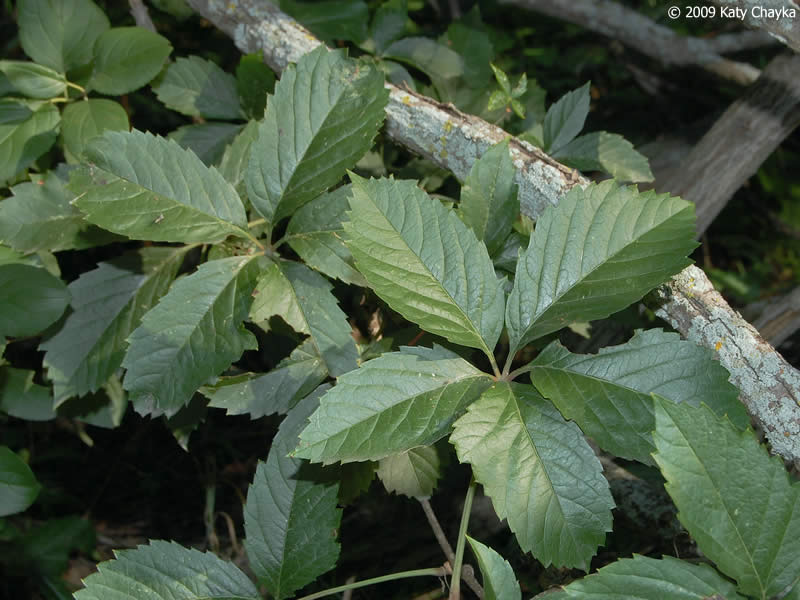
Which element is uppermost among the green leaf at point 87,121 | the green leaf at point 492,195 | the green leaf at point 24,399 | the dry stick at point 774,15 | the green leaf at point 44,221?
the dry stick at point 774,15

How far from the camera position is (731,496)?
914 mm

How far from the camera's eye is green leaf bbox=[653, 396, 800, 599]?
91 cm

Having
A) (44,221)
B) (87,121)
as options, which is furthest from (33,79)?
(44,221)

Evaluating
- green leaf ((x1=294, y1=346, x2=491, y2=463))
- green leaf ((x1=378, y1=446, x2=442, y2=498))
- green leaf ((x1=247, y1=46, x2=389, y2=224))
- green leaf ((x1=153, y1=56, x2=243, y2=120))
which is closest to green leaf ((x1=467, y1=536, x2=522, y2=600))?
green leaf ((x1=294, y1=346, x2=491, y2=463))

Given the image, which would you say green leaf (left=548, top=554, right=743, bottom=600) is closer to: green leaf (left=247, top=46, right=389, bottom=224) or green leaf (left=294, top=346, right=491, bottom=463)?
green leaf (left=294, top=346, right=491, bottom=463)

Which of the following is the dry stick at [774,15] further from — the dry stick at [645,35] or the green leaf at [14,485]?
the green leaf at [14,485]

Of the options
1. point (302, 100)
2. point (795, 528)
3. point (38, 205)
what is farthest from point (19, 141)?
point (795, 528)

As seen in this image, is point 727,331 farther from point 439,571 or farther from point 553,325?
point 439,571

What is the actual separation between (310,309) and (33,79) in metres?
0.95

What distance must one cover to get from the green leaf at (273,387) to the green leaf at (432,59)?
37.1 inches

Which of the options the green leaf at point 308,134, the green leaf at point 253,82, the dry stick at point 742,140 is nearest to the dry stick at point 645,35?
the dry stick at point 742,140

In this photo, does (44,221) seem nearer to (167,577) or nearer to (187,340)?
(187,340)

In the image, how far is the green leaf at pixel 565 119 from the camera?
1.74 meters

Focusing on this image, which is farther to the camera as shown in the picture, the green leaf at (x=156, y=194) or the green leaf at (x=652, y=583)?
the green leaf at (x=156, y=194)
